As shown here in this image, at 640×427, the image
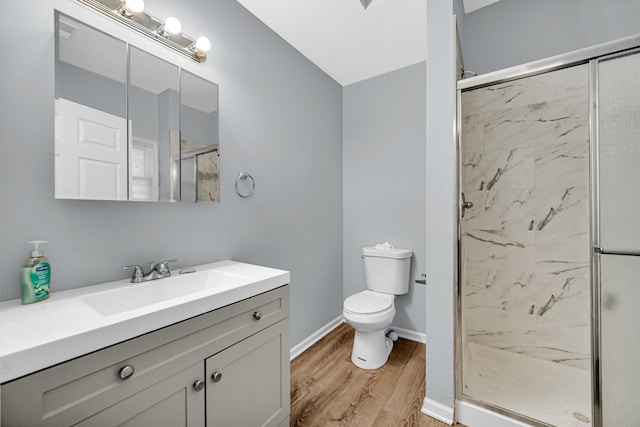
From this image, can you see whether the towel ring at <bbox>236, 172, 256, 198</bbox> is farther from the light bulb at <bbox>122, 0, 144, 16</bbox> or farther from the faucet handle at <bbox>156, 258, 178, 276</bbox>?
the light bulb at <bbox>122, 0, 144, 16</bbox>

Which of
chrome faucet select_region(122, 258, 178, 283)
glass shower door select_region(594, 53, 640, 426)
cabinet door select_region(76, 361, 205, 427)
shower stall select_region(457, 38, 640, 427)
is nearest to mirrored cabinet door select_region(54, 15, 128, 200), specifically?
chrome faucet select_region(122, 258, 178, 283)

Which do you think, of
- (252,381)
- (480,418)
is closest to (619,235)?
(480,418)

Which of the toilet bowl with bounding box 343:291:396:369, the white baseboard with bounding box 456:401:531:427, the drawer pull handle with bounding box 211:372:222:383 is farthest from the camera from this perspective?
the toilet bowl with bounding box 343:291:396:369

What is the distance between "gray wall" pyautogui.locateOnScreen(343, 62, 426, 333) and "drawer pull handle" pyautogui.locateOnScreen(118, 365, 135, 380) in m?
2.08

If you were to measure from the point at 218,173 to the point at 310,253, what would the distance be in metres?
1.08

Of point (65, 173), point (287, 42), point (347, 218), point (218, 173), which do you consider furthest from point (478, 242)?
point (65, 173)

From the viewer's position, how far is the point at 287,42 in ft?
6.70

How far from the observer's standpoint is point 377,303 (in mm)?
2021

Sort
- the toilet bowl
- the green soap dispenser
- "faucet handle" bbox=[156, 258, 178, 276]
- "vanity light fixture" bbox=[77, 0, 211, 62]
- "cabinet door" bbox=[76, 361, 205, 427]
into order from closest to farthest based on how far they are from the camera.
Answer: "cabinet door" bbox=[76, 361, 205, 427] < the green soap dispenser < "vanity light fixture" bbox=[77, 0, 211, 62] < "faucet handle" bbox=[156, 258, 178, 276] < the toilet bowl

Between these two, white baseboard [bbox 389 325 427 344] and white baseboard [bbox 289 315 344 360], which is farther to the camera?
white baseboard [bbox 389 325 427 344]

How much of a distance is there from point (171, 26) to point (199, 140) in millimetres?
523

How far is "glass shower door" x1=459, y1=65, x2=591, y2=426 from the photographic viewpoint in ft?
5.42

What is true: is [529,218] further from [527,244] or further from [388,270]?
[388,270]

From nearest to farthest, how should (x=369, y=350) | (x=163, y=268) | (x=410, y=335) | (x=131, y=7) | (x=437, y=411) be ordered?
(x=131, y=7) → (x=163, y=268) → (x=437, y=411) → (x=369, y=350) → (x=410, y=335)
